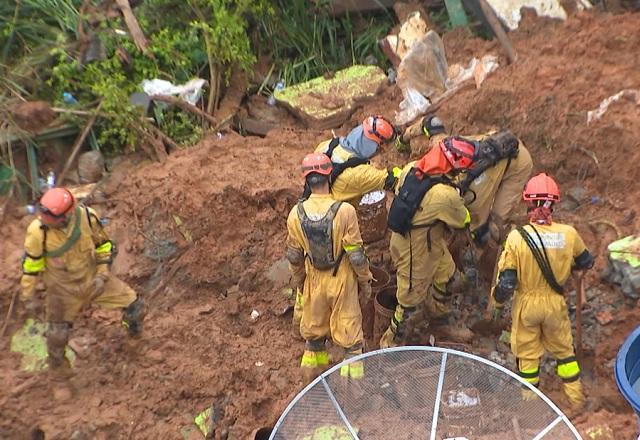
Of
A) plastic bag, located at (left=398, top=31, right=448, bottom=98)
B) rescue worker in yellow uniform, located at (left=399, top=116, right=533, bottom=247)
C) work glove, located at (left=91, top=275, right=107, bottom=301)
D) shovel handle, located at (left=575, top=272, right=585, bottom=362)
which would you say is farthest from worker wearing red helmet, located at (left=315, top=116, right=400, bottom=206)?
plastic bag, located at (left=398, top=31, right=448, bottom=98)

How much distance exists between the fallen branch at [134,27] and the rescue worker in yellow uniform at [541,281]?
635 cm

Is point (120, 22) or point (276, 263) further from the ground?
point (120, 22)

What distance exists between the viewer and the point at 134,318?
23.5ft

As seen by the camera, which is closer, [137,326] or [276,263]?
[137,326]

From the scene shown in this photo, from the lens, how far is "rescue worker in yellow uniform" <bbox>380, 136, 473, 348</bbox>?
6.43 meters

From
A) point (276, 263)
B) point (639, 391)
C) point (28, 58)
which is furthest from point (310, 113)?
point (639, 391)

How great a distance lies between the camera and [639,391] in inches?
220

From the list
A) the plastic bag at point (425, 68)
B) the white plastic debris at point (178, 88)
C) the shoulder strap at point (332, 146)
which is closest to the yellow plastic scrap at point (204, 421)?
the shoulder strap at point (332, 146)

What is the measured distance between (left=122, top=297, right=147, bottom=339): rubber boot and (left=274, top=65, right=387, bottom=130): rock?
391 centimetres

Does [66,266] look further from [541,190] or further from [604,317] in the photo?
[604,317]

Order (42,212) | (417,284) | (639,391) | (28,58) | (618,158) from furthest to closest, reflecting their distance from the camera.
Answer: (28,58), (618,158), (417,284), (42,212), (639,391)

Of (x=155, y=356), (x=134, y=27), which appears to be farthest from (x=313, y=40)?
(x=155, y=356)

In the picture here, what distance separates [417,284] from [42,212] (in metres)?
3.30

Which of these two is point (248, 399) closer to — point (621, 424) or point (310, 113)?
point (621, 424)
